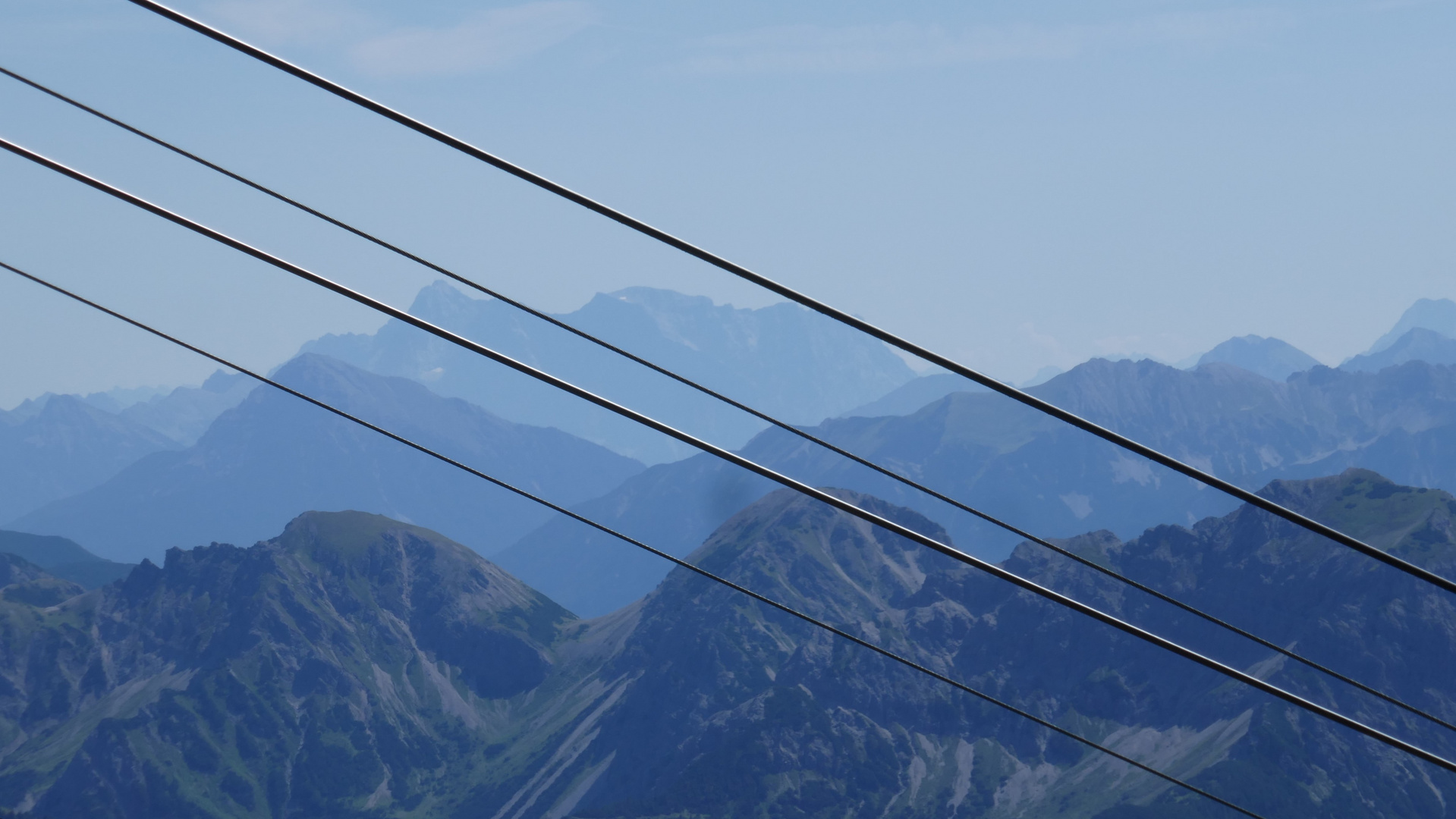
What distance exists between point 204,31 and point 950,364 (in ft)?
22.4

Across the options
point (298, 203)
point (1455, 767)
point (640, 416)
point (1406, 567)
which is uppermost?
point (298, 203)

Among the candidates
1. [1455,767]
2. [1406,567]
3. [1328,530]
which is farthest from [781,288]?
[1455,767]

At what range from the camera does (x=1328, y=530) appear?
34.4 feet

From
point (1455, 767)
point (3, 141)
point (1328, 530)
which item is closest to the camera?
point (1328, 530)

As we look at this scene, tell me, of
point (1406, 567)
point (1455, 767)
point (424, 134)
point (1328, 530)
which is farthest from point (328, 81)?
point (1455, 767)

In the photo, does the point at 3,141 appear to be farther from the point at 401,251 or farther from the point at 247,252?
the point at 401,251

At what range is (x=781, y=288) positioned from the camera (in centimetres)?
1094

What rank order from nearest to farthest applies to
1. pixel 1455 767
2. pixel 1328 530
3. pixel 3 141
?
pixel 1328 530
pixel 1455 767
pixel 3 141

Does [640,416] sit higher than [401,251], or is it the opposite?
[401,251]

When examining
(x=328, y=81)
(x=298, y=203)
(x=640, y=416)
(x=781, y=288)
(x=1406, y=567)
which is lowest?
(x=1406, y=567)

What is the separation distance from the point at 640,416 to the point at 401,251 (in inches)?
118

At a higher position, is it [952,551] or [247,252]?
[247,252]

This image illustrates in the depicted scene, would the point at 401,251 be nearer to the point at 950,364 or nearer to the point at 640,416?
the point at 640,416

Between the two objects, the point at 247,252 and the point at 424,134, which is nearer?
the point at 424,134
